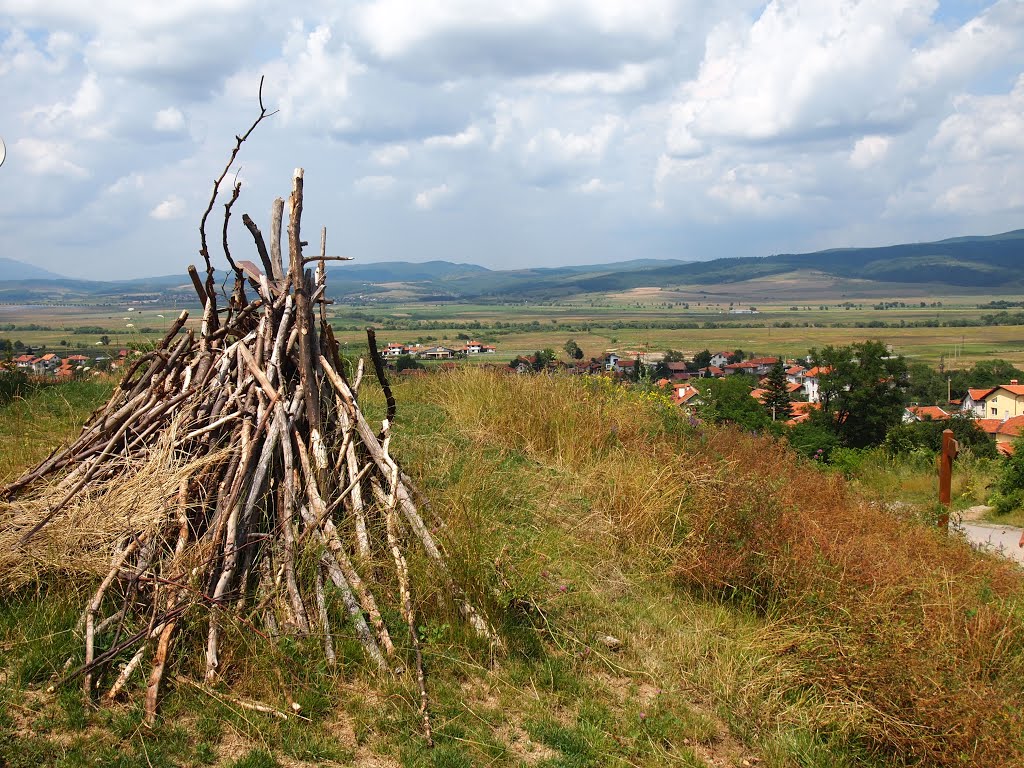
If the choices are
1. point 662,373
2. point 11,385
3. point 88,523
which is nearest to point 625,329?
point 662,373

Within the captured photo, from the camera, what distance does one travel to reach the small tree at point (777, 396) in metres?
20.4

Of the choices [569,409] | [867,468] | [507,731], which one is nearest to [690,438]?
[569,409]

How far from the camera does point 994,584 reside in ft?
17.9

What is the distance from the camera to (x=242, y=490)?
4.37 metres

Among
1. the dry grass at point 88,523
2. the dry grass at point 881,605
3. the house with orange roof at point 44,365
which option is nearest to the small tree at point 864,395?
the dry grass at point 881,605

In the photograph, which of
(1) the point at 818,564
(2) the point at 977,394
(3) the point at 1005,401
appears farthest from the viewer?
(2) the point at 977,394

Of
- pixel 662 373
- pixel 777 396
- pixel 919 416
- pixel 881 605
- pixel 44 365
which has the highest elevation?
pixel 44 365

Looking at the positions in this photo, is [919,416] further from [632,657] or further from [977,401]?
[632,657]

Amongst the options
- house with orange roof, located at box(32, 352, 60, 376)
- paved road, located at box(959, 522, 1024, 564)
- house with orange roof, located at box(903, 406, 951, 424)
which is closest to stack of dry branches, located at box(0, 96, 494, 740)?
house with orange roof, located at box(32, 352, 60, 376)

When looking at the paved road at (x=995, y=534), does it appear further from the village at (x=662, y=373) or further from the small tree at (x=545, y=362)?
the small tree at (x=545, y=362)

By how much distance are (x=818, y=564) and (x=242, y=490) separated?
11.8 feet

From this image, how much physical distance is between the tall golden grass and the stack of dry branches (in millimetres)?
1970

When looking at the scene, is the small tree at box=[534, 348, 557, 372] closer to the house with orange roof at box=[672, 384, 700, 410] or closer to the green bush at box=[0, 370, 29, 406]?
the house with orange roof at box=[672, 384, 700, 410]

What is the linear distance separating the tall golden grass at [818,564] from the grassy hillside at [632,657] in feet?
0.06
